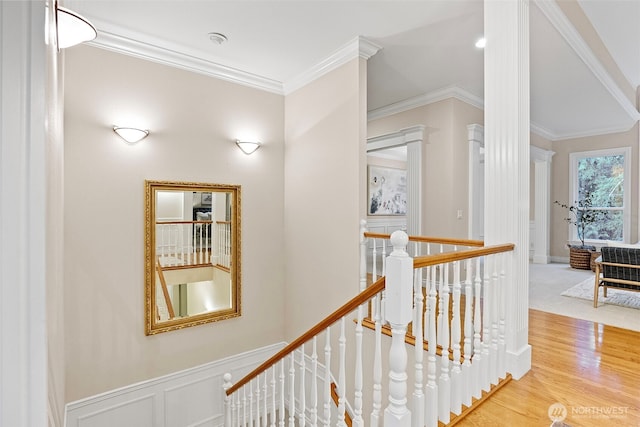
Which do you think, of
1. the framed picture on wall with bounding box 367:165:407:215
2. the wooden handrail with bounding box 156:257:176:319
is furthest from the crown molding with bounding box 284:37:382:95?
the framed picture on wall with bounding box 367:165:407:215

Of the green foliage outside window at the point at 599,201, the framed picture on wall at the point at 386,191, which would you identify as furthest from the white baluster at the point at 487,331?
the green foliage outside window at the point at 599,201

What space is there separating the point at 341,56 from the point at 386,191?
452 cm

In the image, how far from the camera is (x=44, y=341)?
74 centimetres

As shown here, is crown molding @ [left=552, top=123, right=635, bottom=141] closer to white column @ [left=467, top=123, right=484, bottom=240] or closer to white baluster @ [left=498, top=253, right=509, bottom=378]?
white column @ [left=467, top=123, right=484, bottom=240]

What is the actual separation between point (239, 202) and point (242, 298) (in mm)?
1138

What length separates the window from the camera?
5.99m

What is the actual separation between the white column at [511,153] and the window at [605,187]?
18.7ft

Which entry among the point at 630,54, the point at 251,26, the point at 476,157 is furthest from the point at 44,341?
the point at 630,54

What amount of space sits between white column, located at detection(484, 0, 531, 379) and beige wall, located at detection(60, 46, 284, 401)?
1.33 metres

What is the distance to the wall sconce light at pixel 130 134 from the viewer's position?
296 centimetres

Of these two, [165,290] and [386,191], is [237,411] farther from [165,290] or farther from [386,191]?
[386,191]

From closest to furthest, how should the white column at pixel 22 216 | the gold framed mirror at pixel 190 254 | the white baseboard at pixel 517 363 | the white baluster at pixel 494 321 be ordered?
the white column at pixel 22 216 < the white baluster at pixel 494 321 < the white baseboard at pixel 517 363 < the gold framed mirror at pixel 190 254

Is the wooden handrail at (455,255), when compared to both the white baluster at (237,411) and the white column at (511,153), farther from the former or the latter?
the white baluster at (237,411)

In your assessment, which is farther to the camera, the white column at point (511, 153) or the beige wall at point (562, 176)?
the beige wall at point (562, 176)
